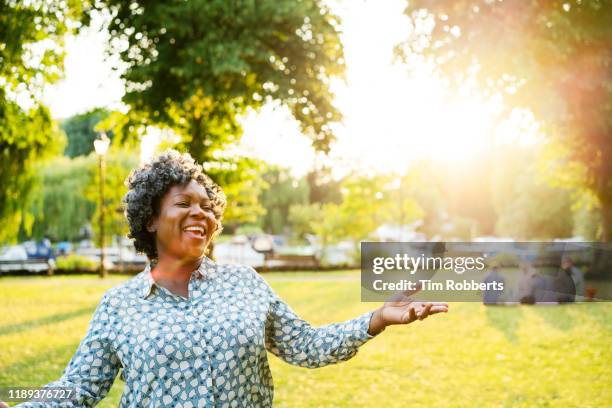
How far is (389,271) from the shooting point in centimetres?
292

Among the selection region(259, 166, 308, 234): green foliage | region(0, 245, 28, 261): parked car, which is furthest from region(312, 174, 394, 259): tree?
region(259, 166, 308, 234): green foliage

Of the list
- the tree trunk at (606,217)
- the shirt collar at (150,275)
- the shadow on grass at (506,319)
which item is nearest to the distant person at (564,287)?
the shirt collar at (150,275)

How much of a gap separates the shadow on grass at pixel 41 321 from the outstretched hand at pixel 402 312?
37.3ft

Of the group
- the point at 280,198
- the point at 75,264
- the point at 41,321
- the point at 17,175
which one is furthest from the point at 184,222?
the point at 280,198

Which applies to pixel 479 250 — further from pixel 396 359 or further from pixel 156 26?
pixel 156 26

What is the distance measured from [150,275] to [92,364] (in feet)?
1.34

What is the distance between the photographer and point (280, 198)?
54625 mm

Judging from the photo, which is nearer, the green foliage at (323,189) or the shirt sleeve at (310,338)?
the shirt sleeve at (310,338)

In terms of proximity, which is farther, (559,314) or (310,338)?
(559,314)

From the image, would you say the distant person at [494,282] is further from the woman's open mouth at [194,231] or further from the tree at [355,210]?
the tree at [355,210]

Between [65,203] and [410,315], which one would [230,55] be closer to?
[410,315]

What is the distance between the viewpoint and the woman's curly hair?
272 centimetres

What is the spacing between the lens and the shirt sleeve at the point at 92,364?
2447 mm

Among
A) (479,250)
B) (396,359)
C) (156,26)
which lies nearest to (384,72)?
(156,26)
